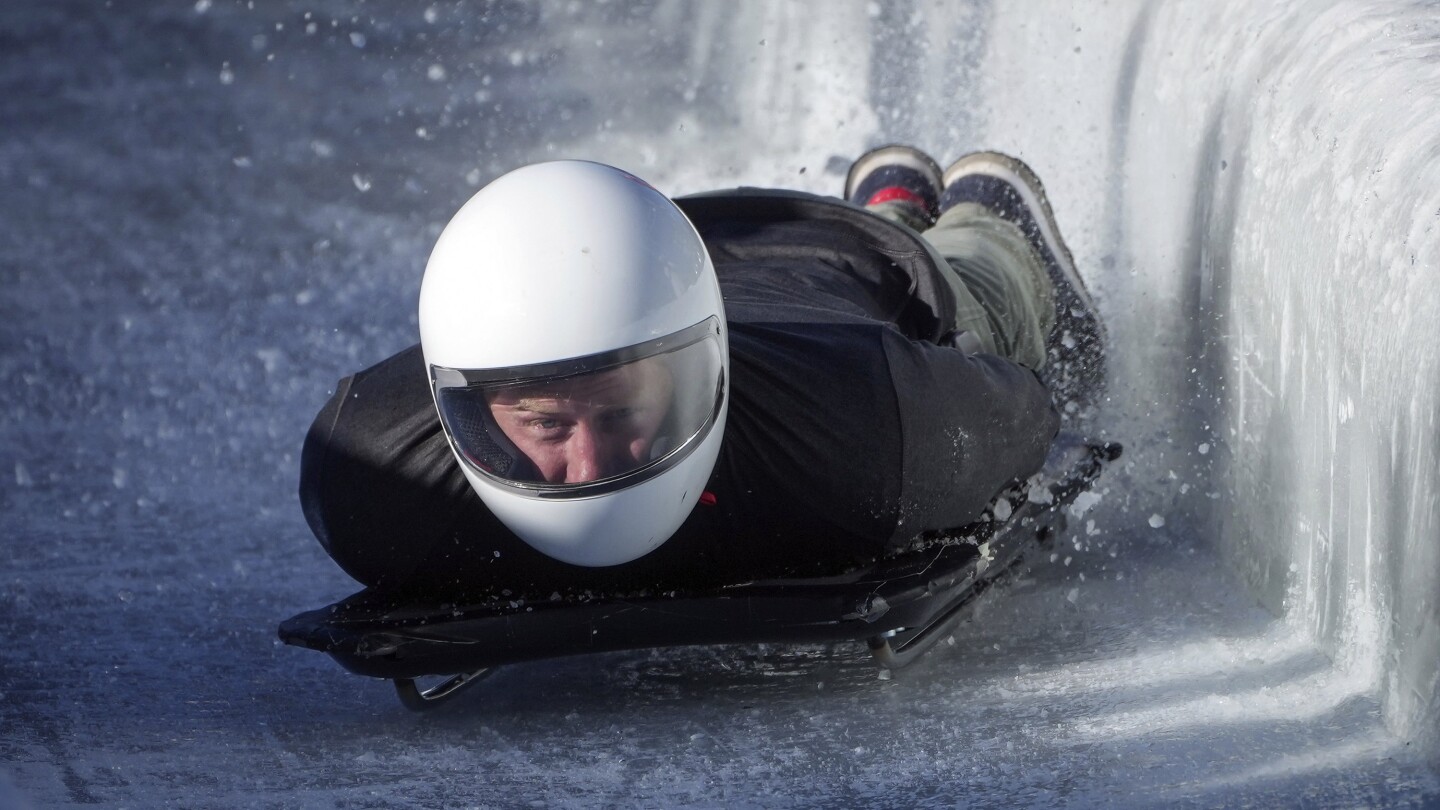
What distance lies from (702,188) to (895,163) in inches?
38.4

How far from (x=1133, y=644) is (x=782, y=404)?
627 millimetres

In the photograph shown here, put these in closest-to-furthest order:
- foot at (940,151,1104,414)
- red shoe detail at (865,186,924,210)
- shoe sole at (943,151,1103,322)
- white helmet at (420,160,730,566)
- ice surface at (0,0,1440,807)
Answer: white helmet at (420,160,730,566), ice surface at (0,0,1440,807), foot at (940,151,1104,414), shoe sole at (943,151,1103,322), red shoe detail at (865,186,924,210)

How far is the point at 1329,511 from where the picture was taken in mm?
1718

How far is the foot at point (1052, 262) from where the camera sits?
259 cm

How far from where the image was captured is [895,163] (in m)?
3.19

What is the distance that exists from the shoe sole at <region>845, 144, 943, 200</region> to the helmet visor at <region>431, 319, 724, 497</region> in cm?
180

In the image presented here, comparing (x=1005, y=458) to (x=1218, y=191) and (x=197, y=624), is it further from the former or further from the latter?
(x=197, y=624)

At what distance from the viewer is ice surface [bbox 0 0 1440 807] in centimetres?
155

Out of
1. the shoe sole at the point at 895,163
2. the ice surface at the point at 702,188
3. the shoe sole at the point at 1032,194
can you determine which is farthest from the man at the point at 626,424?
the shoe sole at the point at 895,163

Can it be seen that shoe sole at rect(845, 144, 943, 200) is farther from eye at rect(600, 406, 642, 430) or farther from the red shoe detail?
eye at rect(600, 406, 642, 430)

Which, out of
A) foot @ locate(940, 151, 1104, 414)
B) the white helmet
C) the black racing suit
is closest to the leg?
foot @ locate(940, 151, 1104, 414)

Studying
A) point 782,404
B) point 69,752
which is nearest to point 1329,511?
point 782,404

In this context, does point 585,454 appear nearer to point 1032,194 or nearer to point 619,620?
point 619,620

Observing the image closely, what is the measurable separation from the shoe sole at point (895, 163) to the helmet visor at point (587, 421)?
1802 millimetres
